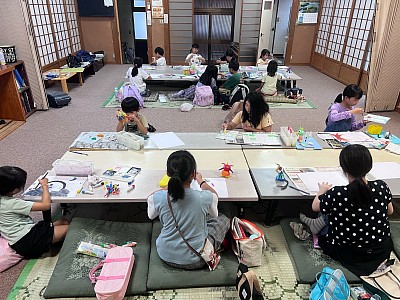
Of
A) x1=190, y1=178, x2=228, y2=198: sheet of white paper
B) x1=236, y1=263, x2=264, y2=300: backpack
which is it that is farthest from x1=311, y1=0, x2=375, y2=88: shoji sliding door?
x1=236, y1=263, x2=264, y2=300: backpack

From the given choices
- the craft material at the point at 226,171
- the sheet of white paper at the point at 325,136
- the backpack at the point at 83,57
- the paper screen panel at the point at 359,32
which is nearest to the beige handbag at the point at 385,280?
the craft material at the point at 226,171

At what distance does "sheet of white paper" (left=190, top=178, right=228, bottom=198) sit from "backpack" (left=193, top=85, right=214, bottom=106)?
10.7 feet

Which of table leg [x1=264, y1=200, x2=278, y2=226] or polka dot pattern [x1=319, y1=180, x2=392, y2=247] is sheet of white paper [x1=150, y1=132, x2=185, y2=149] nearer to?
table leg [x1=264, y1=200, x2=278, y2=226]

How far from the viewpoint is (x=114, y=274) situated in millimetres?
1735

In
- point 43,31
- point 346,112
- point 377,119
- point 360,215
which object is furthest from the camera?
point 43,31

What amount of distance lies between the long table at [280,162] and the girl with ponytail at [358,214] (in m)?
0.24

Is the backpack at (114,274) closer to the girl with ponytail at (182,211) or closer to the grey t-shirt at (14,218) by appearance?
the girl with ponytail at (182,211)

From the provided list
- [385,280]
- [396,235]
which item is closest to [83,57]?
[396,235]

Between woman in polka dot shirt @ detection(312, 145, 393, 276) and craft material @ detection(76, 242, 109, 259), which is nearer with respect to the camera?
woman in polka dot shirt @ detection(312, 145, 393, 276)

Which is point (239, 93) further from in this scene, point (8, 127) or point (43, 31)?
point (43, 31)

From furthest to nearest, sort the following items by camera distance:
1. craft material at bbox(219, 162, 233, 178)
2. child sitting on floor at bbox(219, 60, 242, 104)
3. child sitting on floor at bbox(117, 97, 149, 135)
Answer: child sitting on floor at bbox(219, 60, 242, 104), child sitting on floor at bbox(117, 97, 149, 135), craft material at bbox(219, 162, 233, 178)

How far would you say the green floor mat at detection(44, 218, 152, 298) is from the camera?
69.6 inches

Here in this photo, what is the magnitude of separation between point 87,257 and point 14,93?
3465 mm

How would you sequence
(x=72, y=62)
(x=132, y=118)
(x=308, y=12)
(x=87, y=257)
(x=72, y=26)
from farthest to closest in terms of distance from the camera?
(x=308, y=12) < (x=72, y=26) < (x=72, y=62) < (x=132, y=118) < (x=87, y=257)
